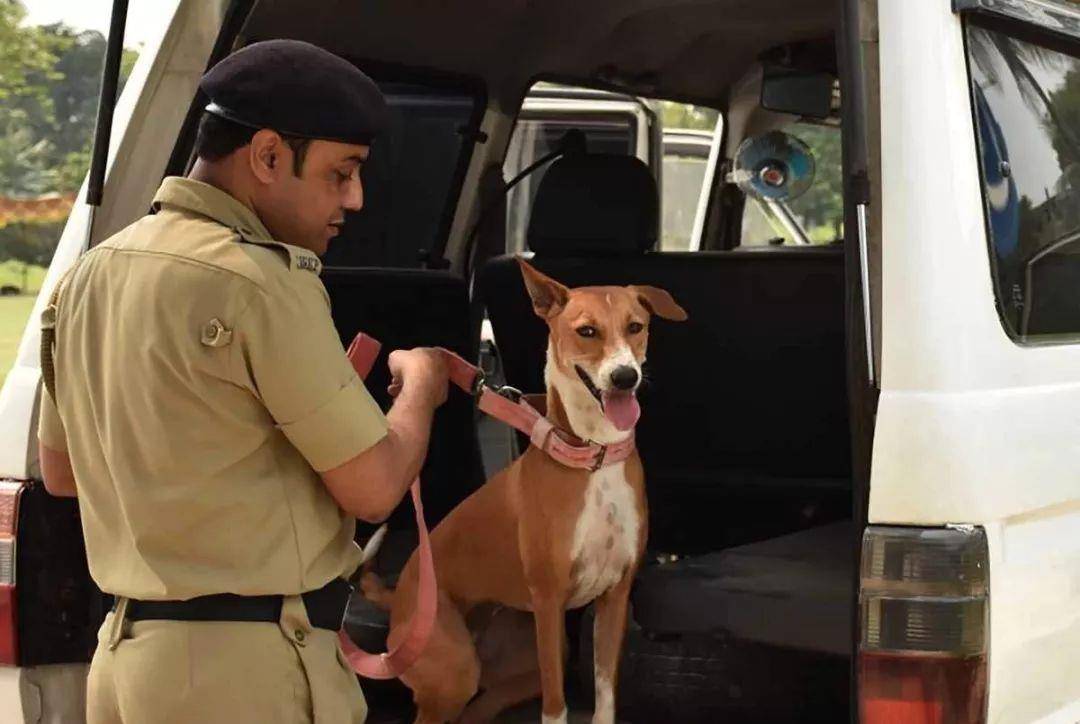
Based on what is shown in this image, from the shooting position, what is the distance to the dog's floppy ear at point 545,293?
3025 mm

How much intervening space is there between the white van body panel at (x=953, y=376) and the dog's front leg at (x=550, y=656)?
1.08 meters

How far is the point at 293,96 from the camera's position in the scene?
1822 mm

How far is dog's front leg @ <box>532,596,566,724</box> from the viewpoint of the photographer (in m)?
2.95

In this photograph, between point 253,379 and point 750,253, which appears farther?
point 750,253

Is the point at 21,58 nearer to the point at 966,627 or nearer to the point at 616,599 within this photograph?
the point at 616,599

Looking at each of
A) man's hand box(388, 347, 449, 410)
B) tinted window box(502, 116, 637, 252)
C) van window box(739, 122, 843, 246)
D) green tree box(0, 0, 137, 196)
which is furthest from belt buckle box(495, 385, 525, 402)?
green tree box(0, 0, 137, 196)

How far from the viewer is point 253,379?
5.83 ft

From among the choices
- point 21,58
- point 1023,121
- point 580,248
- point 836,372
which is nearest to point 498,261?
point 580,248

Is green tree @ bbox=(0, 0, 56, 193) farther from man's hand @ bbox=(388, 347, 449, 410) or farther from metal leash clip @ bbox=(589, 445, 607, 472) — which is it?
man's hand @ bbox=(388, 347, 449, 410)

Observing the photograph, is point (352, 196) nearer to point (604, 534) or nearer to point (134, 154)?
point (134, 154)

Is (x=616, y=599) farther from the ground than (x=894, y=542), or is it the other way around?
(x=894, y=542)

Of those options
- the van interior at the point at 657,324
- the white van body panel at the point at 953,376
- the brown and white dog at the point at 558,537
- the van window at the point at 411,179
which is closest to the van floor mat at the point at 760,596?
the van interior at the point at 657,324

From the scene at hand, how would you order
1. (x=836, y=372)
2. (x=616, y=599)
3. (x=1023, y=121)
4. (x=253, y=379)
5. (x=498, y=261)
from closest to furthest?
1. (x=253, y=379)
2. (x=1023, y=121)
3. (x=616, y=599)
4. (x=836, y=372)
5. (x=498, y=261)

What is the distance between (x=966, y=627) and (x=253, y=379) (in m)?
1.05
